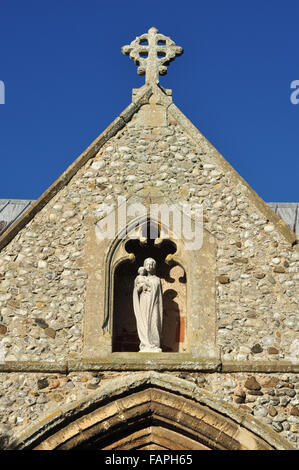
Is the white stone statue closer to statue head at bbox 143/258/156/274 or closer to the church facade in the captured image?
statue head at bbox 143/258/156/274

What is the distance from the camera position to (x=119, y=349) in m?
13.0

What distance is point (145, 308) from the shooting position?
1270 cm

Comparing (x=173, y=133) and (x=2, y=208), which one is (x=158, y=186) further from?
(x=2, y=208)

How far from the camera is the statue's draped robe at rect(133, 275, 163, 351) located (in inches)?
493

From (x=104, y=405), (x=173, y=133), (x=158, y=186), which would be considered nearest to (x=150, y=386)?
(x=104, y=405)

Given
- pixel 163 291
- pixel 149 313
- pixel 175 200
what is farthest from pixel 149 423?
pixel 175 200

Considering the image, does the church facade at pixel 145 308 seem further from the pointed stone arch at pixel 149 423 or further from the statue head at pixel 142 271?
the statue head at pixel 142 271

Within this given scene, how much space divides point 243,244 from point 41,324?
8.77ft

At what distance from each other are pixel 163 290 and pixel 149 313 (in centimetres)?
74

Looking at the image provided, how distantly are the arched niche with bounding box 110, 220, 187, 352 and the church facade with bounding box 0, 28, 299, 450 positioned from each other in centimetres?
2

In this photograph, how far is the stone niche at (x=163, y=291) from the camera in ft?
40.5

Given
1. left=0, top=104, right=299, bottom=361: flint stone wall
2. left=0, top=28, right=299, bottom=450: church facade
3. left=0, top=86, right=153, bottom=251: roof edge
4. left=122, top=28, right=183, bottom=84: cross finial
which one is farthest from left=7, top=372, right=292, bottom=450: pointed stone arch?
left=122, top=28, right=183, bottom=84: cross finial

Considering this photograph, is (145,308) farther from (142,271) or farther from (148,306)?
(142,271)

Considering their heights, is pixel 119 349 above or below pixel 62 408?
above
